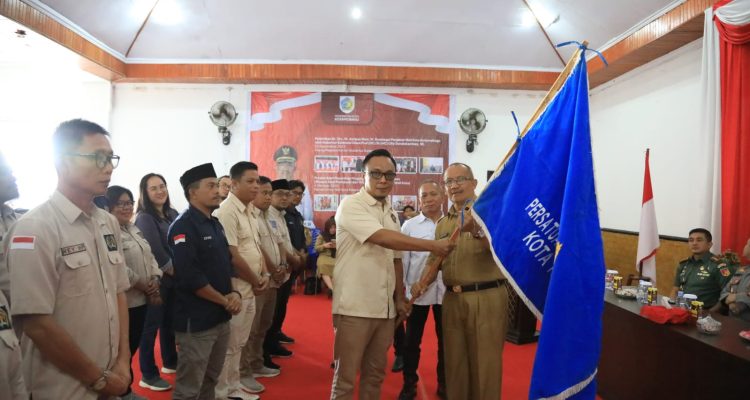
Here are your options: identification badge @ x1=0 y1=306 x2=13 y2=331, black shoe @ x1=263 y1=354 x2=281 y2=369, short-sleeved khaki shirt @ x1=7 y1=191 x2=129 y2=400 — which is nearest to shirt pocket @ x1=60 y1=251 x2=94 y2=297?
short-sleeved khaki shirt @ x1=7 y1=191 x2=129 y2=400

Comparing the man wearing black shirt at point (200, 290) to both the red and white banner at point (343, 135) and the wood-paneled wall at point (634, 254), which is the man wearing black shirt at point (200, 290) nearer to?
the wood-paneled wall at point (634, 254)

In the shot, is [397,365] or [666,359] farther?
[397,365]

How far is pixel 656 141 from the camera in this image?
5488mm

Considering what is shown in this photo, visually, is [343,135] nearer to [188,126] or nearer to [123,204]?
[188,126]

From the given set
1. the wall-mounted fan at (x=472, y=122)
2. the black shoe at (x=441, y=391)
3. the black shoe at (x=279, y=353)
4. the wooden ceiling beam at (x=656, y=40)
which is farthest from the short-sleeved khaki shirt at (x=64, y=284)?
the wall-mounted fan at (x=472, y=122)

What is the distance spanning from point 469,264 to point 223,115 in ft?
19.7

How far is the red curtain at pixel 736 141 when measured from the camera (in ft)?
13.1

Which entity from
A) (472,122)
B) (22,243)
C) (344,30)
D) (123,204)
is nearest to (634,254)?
(472,122)

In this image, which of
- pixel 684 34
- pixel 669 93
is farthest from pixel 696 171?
pixel 684 34

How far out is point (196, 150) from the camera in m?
7.32

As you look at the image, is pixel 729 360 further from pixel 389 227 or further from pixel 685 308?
pixel 389 227

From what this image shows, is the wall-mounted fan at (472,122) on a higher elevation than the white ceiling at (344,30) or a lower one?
lower

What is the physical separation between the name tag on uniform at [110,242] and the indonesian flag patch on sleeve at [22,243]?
0.98 ft

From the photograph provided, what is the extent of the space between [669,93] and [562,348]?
509cm
